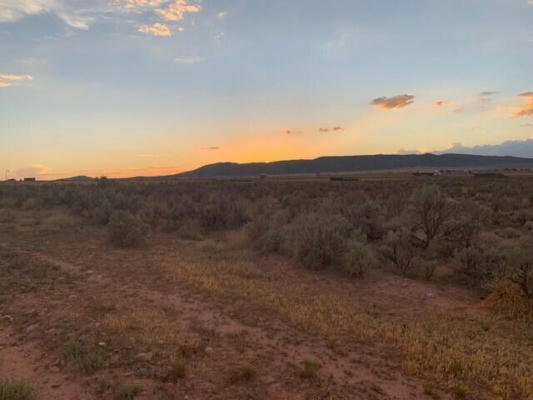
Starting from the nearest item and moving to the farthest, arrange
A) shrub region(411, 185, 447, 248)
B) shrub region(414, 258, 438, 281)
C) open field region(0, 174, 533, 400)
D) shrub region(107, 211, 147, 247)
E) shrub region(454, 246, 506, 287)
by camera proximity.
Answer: open field region(0, 174, 533, 400) → shrub region(454, 246, 506, 287) → shrub region(414, 258, 438, 281) → shrub region(411, 185, 447, 248) → shrub region(107, 211, 147, 247)

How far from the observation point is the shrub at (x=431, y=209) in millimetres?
14516

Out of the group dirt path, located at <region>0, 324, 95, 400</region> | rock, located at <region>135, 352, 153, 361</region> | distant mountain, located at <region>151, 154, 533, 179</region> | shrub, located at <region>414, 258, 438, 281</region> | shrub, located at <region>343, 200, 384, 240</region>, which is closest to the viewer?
dirt path, located at <region>0, 324, 95, 400</region>

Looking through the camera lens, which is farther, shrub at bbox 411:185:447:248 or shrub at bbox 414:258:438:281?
shrub at bbox 411:185:447:248

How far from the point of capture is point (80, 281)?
10.7 meters

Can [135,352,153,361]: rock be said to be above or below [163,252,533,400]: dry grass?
above

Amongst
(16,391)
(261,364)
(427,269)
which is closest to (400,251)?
(427,269)

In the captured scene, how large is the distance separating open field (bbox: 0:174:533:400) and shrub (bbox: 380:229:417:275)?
0.21 ft

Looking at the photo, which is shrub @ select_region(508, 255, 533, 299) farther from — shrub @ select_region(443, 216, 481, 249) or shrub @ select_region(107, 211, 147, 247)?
shrub @ select_region(107, 211, 147, 247)

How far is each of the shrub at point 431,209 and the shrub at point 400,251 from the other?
161 cm

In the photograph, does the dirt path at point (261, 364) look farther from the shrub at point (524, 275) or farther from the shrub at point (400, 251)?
the shrub at point (400, 251)

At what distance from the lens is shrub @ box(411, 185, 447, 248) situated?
14.5 m

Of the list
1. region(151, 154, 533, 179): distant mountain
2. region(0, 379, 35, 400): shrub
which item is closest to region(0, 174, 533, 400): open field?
region(0, 379, 35, 400): shrub

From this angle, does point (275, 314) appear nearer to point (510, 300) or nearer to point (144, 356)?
point (144, 356)

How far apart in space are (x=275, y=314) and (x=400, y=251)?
6.27 metres
